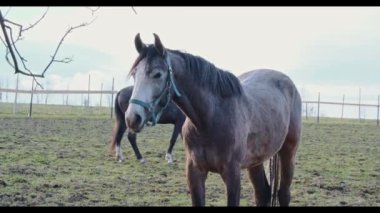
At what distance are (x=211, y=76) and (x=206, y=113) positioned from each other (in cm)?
34

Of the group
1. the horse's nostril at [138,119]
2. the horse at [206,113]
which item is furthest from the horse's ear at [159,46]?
the horse's nostril at [138,119]

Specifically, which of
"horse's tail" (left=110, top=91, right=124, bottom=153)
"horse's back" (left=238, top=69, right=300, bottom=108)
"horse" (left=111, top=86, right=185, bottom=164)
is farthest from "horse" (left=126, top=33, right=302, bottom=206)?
"horse's tail" (left=110, top=91, right=124, bottom=153)

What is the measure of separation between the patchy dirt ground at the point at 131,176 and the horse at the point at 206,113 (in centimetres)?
167

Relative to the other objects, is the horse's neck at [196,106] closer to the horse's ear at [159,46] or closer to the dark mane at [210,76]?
the dark mane at [210,76]

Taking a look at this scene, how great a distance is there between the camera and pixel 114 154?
10.7 meters

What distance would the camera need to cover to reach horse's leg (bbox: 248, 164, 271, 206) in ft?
17.3

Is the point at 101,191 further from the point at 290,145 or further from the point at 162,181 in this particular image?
the point at 290,145

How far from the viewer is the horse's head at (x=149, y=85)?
3.41 m

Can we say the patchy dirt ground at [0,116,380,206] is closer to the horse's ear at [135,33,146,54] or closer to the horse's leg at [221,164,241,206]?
the horse's leg at [221,164,241,206]

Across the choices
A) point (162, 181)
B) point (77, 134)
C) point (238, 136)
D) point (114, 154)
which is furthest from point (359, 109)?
point (238, 136)

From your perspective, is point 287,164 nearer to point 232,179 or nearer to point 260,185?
point 260,185

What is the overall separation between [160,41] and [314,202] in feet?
11.3

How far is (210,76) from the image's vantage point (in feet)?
13.5

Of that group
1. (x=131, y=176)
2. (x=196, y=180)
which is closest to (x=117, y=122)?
(x=131, y=176)
